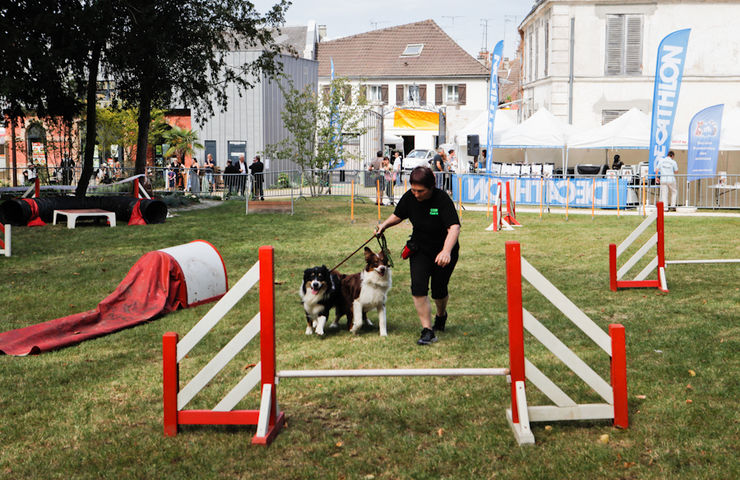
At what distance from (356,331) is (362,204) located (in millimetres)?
17878

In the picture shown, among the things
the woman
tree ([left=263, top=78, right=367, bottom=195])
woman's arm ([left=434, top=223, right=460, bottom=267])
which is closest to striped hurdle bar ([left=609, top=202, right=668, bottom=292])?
the woman

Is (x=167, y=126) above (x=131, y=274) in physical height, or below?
above

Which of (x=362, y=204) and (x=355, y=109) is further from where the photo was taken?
(x=355, y=109)

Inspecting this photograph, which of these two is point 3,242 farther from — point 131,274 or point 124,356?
point 124,356

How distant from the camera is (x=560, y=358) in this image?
A: 16.5ft

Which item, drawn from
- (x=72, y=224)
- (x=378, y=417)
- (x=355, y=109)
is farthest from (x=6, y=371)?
(x=355, y=109)

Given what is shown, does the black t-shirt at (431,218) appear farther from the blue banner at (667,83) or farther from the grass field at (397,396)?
the blue banner at (667,83)

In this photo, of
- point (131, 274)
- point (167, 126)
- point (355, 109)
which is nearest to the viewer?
point (131, 274)

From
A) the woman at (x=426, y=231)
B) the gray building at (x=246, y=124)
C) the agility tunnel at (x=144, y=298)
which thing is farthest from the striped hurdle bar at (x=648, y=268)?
the gray building at (x=246, y=124)

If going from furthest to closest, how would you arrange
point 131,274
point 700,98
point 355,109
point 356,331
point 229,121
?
point 229,121
point 700,98
point 355,109
point 131,274
point 356,331

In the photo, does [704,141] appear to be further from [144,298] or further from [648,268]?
[144,298]

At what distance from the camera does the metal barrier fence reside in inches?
942

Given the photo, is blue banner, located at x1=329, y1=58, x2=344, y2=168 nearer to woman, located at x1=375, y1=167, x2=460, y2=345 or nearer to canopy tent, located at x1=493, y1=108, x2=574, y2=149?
canopy tent, located at x1=493, y1=108, x2=574, y2=149

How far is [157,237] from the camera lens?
16.9 meters
